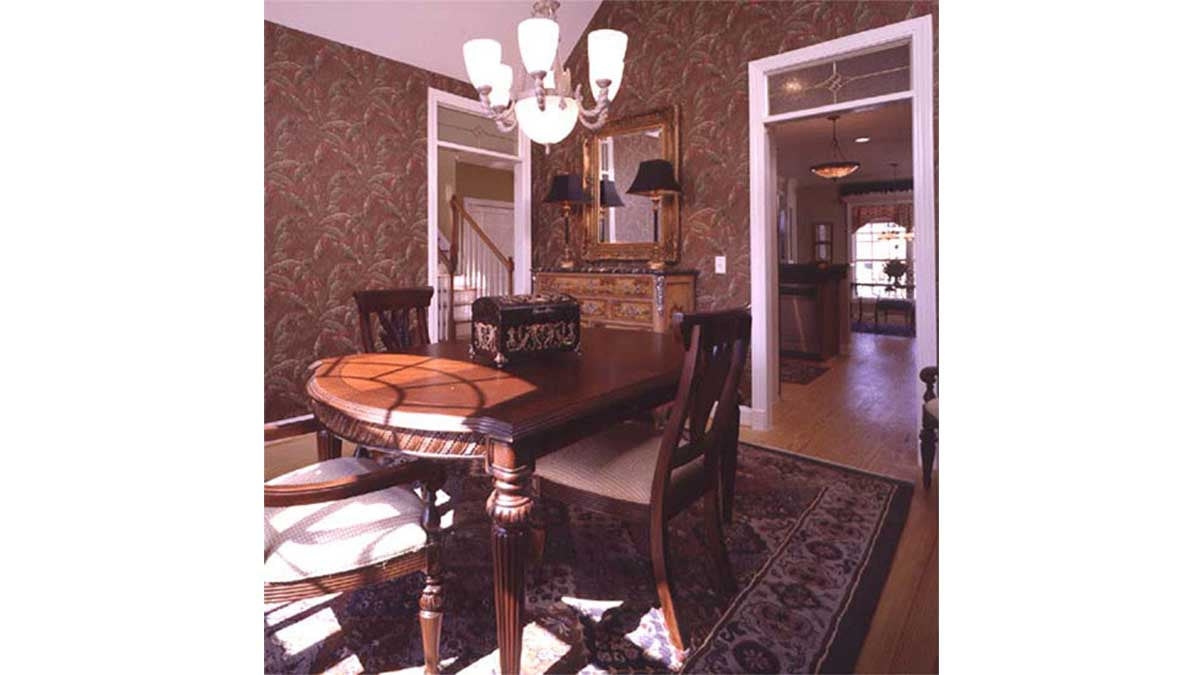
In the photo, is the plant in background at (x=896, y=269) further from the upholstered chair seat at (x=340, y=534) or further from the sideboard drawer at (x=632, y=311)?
the upholstered chair seat at (x=340, y=534)

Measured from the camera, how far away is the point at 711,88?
3965 mm

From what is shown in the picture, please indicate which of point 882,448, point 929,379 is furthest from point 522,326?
point 882,448

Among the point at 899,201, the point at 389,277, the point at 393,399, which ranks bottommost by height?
the point at 393,399

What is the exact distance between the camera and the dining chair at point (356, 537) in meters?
1.23

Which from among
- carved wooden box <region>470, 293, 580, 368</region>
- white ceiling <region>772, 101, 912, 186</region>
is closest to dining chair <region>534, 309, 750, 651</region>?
carved wooden box <region>470, 293, 580, 368</region>

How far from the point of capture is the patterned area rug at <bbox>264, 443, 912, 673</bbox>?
151cm

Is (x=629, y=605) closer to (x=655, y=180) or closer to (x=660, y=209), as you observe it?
(x=655, y=180)

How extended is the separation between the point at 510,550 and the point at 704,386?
2.26 ft

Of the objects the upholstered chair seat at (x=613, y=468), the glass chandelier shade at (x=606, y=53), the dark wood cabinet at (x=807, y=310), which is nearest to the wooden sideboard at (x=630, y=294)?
the glass chandelier shade at (x=606, y=53)

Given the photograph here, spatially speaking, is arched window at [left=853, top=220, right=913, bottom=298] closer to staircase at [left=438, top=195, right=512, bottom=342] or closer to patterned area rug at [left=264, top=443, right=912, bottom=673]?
staircase at [left=438, top=195, right=512, bottom=342]
